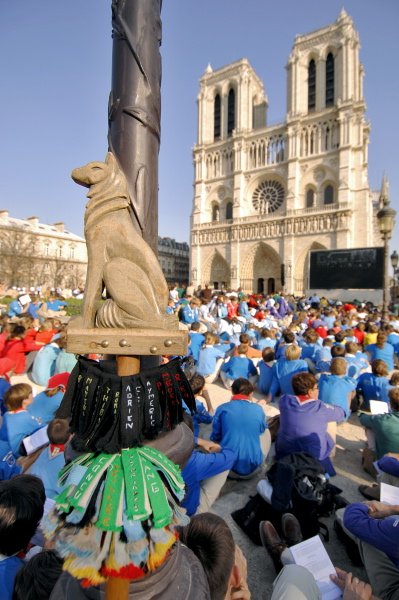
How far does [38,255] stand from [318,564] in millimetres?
43004

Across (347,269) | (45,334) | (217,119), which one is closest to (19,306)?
(45,334)

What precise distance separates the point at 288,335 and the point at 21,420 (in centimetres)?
429

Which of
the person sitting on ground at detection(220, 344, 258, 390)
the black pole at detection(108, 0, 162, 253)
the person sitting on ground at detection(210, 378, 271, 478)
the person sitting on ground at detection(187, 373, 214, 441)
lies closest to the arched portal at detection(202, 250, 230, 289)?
the person sitting on ground at detection(220, 344, 258, 390)

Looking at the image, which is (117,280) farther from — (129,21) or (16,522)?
(16,522)

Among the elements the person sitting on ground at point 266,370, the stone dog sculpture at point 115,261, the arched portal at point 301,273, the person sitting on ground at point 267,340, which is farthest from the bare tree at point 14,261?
the stone dog sculpture at point 115,261

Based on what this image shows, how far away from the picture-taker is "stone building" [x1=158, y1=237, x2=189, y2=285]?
2466 inches

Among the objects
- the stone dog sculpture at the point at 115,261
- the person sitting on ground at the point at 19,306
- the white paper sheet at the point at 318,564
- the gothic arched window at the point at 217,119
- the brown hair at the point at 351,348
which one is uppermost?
the gothic arched window at the point at 217,119

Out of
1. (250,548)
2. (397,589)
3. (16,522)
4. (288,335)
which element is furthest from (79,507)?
(288,335)

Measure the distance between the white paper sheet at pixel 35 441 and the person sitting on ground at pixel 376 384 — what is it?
162 inches

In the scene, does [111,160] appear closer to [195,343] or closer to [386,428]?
[386,428]

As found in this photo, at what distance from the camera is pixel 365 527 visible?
1812 mm

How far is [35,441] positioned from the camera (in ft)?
8.65

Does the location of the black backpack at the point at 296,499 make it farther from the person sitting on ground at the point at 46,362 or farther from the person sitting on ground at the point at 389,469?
the person sitting on ground at the point at 46,362

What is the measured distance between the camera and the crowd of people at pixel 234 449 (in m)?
1.38
